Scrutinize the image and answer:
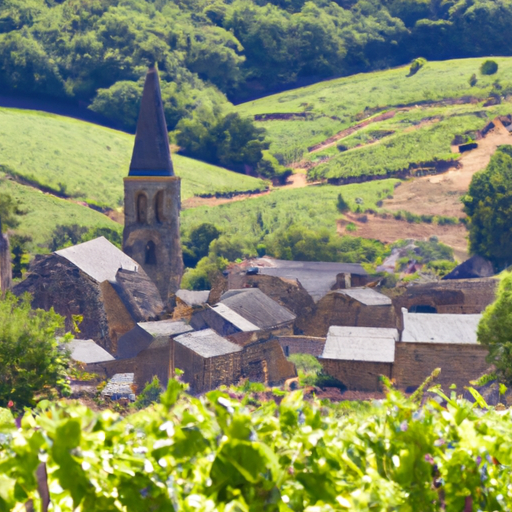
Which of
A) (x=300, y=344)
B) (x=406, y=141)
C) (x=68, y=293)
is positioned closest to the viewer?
(x=300, y=344)

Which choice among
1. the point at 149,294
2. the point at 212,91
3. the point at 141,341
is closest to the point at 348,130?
the point at 212,91

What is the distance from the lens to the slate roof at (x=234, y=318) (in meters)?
32.7

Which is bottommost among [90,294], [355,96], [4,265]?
[90,294]

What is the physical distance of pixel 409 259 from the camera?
5694cm

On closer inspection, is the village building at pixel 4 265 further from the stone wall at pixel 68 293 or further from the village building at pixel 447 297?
the village building at pixel 447 297

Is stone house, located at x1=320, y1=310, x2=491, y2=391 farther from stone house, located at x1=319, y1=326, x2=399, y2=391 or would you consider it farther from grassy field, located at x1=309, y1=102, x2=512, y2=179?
grassy field, located at x1=309, y1=102, x2=512, y2=179

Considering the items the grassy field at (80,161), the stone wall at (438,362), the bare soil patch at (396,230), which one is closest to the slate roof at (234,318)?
the stone wall at (438,362)

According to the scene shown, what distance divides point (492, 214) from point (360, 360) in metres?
31.3

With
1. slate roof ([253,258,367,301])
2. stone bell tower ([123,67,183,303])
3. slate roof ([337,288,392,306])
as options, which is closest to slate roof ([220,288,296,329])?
slate roof ([337,288,392,306])

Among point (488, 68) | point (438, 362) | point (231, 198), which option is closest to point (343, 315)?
point (438, 362)

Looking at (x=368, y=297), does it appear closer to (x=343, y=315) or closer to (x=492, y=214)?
(x=343, y=315)

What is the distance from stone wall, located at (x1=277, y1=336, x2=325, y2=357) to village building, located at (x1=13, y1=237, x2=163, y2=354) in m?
4.47

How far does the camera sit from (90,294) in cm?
3491

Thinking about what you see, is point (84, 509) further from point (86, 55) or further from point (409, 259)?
point (86, 55)
